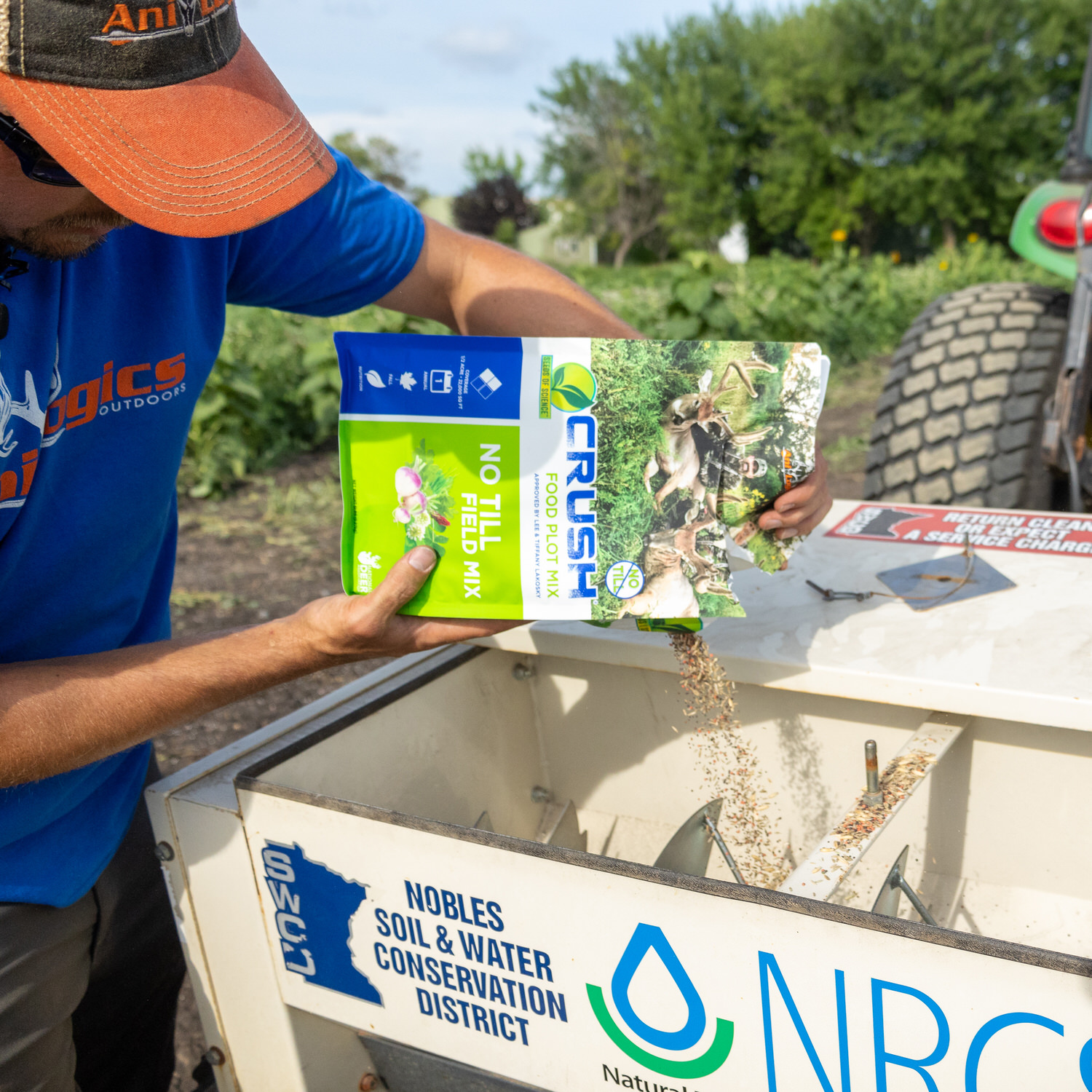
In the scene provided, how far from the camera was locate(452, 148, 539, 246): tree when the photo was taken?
40.2 metres

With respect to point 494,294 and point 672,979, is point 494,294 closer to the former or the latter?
point 494,294

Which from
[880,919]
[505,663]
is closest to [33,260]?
[505,663]

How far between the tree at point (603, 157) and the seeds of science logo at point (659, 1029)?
4266 cm

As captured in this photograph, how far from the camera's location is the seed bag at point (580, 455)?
3.41 feet

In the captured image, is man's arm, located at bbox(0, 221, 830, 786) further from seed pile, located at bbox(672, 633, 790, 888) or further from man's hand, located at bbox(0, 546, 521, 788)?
seed pile, located at bbox(672, 633, 790, 888)

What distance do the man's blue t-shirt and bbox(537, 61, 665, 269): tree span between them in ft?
138

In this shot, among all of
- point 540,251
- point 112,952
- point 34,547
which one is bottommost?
point 112,952

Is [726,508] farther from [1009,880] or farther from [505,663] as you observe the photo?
[1009,880]

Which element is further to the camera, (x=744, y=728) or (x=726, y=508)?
(x=744, y=728)

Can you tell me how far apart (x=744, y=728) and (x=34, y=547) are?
103 centimetres

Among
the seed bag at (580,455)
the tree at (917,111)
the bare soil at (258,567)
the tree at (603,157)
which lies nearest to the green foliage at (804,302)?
the bare soil at (258,567)

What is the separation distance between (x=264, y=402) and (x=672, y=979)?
571 centimetres

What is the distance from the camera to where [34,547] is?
43.6 inches

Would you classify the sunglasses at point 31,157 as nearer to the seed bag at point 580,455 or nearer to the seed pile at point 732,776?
the seed bag at point 580,455
